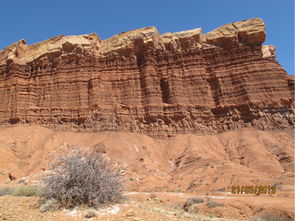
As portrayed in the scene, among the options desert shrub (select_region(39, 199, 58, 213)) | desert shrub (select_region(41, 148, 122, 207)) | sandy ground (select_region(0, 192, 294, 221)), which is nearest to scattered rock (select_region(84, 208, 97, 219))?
sandy ground (select_region(0, 192, 294, 221))

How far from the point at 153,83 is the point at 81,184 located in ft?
94.6

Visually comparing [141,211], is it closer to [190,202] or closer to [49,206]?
[49,206]

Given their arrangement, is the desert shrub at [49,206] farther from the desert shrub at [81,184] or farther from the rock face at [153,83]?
the rock face at [153,83]

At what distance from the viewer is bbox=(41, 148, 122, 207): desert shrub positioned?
28.6 feet

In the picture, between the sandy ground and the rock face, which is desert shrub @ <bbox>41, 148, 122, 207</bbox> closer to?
the sandy ground

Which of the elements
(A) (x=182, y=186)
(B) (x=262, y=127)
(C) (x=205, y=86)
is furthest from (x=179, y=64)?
(A) (x=182, y=186)

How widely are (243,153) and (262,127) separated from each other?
6.98 meters

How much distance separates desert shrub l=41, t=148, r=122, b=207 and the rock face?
23952mm

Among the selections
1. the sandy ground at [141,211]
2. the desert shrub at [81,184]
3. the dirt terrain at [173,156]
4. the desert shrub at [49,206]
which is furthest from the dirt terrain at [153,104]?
the desert shrub at [49,206]

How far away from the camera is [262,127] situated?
104 ft

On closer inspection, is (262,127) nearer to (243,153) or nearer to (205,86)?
(243,153)

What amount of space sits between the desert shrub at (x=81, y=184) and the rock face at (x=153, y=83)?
2395cm

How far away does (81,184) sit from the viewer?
29.7ft

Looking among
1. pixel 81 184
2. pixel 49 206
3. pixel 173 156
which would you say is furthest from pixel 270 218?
pixel 173 156
